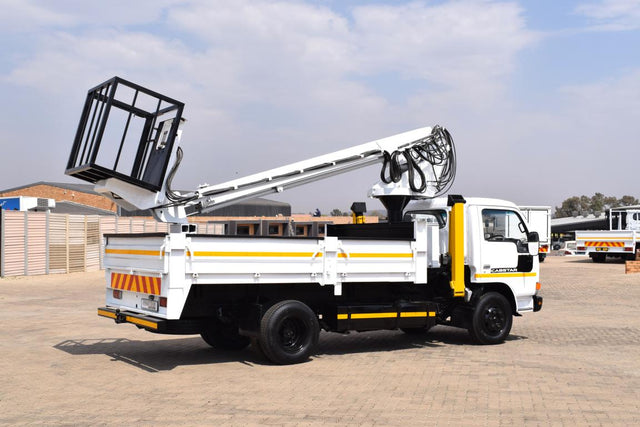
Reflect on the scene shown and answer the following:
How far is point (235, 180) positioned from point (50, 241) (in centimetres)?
2043

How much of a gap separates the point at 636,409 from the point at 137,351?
6961mm

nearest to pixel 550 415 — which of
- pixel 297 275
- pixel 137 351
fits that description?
pixel 297 275

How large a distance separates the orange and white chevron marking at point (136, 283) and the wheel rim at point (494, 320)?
5.40m

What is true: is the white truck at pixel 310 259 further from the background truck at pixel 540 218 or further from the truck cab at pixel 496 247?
the background truck at pixel 540 218

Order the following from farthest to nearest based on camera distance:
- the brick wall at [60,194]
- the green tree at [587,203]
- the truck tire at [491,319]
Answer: the green tree at [587,203], the brick wall at [60,194], the truck tire at [491,319]

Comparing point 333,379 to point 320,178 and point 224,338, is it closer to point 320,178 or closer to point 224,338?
point 224,338

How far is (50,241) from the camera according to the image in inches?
1131

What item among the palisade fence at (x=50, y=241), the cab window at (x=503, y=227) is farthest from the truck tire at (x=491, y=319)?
the palisade fence at (x=50, y=241)

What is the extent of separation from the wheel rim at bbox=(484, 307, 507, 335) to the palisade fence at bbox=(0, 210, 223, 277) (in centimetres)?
1600

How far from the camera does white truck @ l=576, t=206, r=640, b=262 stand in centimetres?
3600

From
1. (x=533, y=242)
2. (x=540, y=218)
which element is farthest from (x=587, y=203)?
(x=533, y=242)

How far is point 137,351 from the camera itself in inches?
428

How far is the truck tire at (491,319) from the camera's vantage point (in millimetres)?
11438

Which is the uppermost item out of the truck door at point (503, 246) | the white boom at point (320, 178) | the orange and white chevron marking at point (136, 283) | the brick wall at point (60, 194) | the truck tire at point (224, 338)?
the brick wall at point (60, 194)
